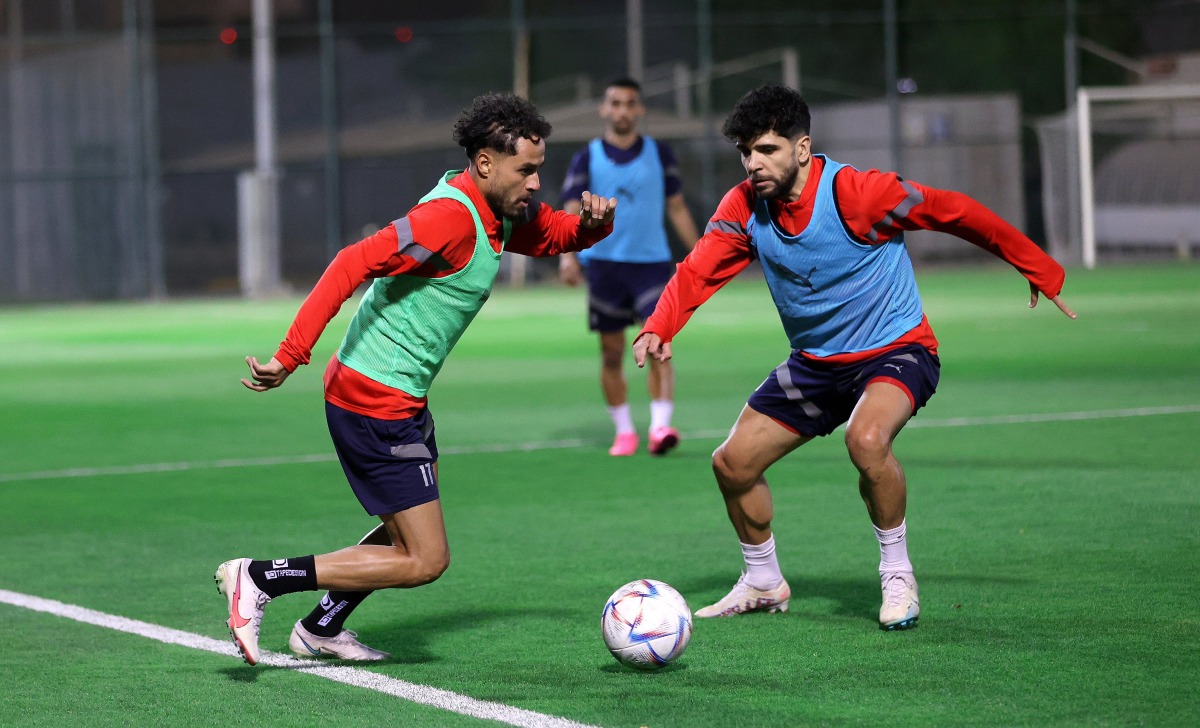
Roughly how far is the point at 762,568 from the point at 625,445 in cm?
463

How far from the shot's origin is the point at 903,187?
21.2 ft

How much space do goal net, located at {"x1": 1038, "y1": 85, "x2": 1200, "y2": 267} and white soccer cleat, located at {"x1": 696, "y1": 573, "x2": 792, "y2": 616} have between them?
92.1 ft

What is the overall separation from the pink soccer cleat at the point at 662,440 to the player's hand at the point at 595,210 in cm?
484

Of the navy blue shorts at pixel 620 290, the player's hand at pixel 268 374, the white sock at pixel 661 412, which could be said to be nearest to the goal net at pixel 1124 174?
the navy blue shorts at pixel 620 290

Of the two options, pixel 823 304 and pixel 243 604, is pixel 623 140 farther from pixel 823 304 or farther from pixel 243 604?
pixel 243 604

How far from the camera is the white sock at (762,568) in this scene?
6730 mm

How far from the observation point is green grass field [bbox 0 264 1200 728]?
5.54m

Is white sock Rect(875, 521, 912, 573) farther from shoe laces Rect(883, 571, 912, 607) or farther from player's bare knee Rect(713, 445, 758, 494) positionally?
player's bare knee Rect(713, 445, 758, 494)

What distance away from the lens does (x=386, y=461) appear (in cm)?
598

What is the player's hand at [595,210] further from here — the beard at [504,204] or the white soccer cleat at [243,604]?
the white soccer cleat at [243,604]

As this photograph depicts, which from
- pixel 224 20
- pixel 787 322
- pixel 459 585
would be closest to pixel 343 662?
pixel 459 585

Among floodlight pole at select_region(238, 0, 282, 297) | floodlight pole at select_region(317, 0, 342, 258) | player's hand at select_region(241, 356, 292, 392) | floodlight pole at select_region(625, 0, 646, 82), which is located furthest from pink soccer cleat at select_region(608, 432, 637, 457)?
floodlight pole at select_region(625, 0, 646, 82)

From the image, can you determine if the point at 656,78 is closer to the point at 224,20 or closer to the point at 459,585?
the point at 224,20

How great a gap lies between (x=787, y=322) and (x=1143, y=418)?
595cm
